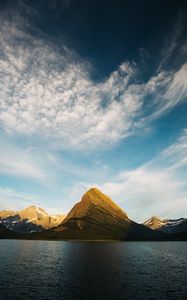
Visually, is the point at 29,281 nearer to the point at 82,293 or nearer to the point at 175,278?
the point at 82,293

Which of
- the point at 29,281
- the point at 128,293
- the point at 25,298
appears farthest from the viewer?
the point at 29,281

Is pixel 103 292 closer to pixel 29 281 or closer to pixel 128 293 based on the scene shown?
pixel 128 293

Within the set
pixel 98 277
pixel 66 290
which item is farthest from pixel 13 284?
pixel 98 277

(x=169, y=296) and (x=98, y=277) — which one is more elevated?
(x=98, y=277)

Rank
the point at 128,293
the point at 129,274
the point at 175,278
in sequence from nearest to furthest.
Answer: the point at 128,293 < the point at 175,278 < the point at 129,274

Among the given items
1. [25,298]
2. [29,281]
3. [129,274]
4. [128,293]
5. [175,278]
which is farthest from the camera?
[129,274]

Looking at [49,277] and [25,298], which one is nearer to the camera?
[25,298]

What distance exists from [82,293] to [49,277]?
2189 centimetres

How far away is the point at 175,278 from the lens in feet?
268

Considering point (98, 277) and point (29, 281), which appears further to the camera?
point (98, 277)

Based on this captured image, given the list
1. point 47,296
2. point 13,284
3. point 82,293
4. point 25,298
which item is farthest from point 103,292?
point 13,284

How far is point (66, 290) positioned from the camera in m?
65.6

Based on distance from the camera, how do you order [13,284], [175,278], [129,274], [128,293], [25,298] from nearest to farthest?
1. [25,298]
2. [128,293]
3. [13,284]
4. [175,278]
5. [129,274]

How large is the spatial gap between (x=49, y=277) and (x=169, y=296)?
35881 mm
